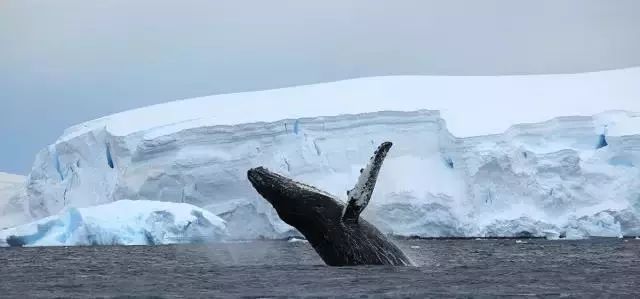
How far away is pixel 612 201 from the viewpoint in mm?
38781

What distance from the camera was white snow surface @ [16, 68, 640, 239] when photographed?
39500 millimetres

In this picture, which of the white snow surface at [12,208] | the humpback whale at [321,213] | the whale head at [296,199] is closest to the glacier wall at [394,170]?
the white snow surface at [12,208]

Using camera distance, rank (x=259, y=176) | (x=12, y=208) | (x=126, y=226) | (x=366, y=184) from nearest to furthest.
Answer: (x=366, y=184)
(x=259, y=176)
(x=126, y=226)
(x=12, y=208)

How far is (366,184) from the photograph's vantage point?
12.0 meters

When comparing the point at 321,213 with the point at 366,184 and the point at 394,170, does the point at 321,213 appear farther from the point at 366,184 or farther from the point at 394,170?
the point at 394,170

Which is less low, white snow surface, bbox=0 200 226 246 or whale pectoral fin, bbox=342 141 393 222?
white snow surface, bbox=0 200 226 246

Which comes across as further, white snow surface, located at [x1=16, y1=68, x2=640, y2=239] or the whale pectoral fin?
white snow surface, located at [x1=16, y1=68, x2=640, y2=239]

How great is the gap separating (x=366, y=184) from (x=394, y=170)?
3273 centimetres

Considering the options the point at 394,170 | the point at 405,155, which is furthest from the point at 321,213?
the point at 405,155

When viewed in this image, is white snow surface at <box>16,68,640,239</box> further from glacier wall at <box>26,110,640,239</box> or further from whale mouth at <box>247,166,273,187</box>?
whale mouth at <box>247,166,273,187</box>

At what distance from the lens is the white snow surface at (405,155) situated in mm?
39500

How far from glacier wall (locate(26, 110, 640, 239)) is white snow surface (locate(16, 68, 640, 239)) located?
0.18 ft

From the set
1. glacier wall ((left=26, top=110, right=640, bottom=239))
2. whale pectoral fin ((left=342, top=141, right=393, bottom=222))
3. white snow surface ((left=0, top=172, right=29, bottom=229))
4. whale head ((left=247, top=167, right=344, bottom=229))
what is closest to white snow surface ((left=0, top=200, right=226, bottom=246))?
glacier wall ((left=26, top=110, right=640, bottom=239))

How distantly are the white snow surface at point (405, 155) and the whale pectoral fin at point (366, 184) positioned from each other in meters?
27.6
